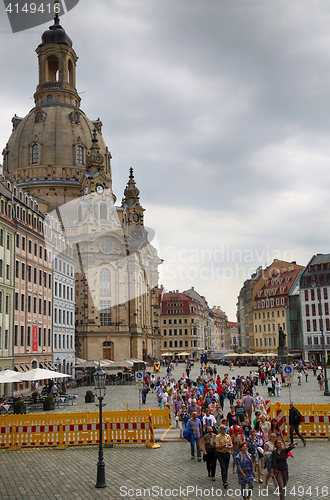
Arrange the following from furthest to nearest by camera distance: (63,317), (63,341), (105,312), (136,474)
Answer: (105,312) < (63,317) < (63,341) < (136,474)

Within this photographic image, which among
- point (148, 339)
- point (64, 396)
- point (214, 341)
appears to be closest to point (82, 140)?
point (148, 339)

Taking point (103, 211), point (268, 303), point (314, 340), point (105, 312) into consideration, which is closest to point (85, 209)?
point (103, 211)

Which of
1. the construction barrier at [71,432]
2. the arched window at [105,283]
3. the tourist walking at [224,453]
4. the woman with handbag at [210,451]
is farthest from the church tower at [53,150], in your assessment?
the tourist walking at [224,453]

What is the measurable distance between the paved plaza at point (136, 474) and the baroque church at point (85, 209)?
61.3 metres

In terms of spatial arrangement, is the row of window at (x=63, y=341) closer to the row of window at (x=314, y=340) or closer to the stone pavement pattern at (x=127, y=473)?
the stone pavement pattern at (x=127, y=473)

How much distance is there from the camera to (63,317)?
61688 mm

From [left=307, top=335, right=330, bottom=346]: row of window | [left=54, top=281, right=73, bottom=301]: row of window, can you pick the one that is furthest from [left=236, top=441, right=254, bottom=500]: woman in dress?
[left=307, top=335, right=330, bottom=346]: row of window

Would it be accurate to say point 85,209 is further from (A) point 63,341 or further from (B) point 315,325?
(B) point 315,325

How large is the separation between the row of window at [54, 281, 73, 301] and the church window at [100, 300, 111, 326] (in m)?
23.0

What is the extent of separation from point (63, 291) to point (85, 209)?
110 ft

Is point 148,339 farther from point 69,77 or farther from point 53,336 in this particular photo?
point 69,77

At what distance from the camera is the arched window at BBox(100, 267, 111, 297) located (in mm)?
87375

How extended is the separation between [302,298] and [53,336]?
157 feet

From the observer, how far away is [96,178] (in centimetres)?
9362
